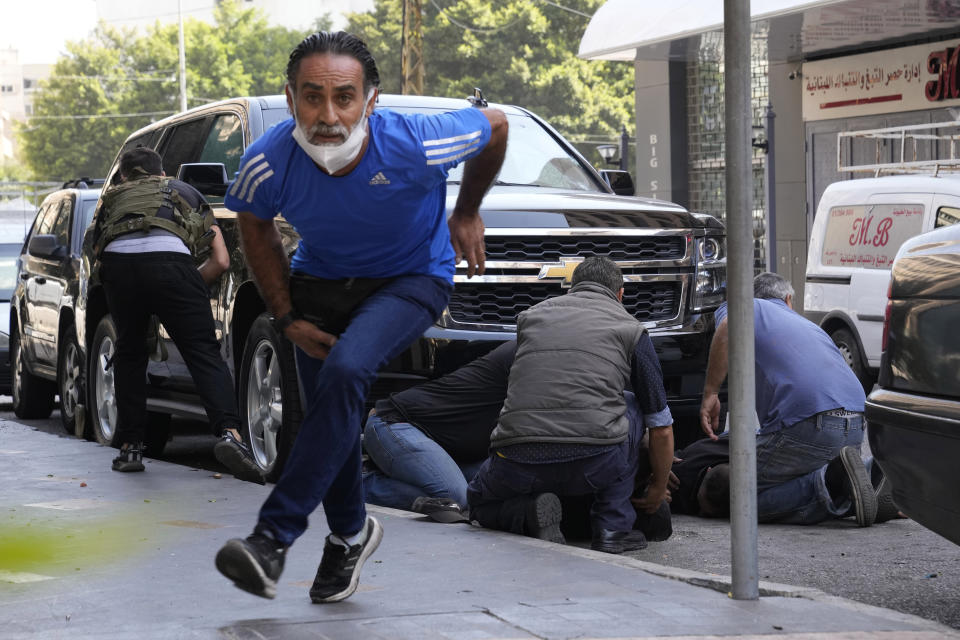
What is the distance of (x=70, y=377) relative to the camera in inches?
412

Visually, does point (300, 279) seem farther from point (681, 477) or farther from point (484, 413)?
point (681, 477)

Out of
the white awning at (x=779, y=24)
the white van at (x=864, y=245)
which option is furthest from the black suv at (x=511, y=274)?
the white awning at (x=779, y=24)

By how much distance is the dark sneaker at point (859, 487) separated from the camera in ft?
21.6

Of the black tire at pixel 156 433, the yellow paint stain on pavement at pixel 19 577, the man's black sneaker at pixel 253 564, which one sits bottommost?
the black tire at pixel 156 433

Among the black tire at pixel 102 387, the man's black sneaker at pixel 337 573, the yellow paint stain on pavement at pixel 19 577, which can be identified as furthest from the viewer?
the black tire at pixel 102 387

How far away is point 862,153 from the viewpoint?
22.0m

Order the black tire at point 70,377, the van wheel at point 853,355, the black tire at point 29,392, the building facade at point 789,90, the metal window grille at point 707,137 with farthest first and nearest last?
the metal window grille at point 707,137
the building facade at point 789,90
the van wheel at point 853,355
the black tire at point 29,392
the black tire at point 70,377

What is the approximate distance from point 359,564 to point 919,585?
2.18 m

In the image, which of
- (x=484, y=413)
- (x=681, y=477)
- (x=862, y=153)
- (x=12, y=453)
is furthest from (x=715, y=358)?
(x=862, y=153)

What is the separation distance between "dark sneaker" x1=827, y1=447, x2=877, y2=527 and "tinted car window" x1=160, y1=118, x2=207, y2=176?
14.2ft

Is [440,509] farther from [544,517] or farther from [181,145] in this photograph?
[181,145]

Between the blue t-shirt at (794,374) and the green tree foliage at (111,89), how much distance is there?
219 ft

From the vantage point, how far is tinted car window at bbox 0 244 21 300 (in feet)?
52.2

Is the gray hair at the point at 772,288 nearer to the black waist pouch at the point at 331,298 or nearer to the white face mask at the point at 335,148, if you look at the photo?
the black waist pouch at the point at 331,298
